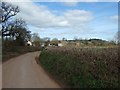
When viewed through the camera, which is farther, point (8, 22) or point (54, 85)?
point (8, 22)

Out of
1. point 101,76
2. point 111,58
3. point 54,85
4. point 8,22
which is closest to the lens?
point 101,76

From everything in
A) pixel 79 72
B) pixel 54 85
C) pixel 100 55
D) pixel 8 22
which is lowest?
pixel 54 85

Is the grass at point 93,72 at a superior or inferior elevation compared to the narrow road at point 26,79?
superior

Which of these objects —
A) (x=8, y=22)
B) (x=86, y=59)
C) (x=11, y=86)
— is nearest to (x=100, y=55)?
(x=86, y=59)

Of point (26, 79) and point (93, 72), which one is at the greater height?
point (93, 72)

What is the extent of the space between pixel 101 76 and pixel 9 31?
47787 millimetres

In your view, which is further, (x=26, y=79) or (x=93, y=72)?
(x=26, y=79)

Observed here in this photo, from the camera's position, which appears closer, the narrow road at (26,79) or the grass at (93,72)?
the grass at (93,72)

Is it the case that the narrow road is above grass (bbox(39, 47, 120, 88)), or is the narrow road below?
below

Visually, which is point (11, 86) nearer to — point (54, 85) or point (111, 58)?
point (54, 85)

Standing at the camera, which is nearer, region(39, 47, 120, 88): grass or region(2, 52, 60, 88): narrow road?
region(39, 47, 120, 88): grass

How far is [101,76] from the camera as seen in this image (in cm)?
1143

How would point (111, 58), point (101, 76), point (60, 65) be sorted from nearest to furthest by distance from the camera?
point (101, 76), point (111, 58), point (60, 65)

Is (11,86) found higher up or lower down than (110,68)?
lower down
